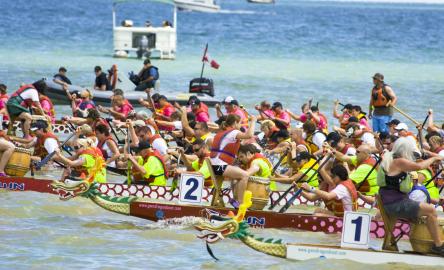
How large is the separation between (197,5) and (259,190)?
101533mm

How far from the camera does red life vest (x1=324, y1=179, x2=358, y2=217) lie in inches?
553

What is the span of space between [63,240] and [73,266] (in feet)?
4.25

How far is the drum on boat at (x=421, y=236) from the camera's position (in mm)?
12406

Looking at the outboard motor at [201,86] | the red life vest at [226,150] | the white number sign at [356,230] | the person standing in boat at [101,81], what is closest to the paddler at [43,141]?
the red life vest at [226,150]

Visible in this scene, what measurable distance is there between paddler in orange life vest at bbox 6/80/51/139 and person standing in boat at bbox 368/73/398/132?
6868 mm

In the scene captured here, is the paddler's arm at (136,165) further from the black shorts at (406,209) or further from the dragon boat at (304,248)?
the black shorts at (406,209)

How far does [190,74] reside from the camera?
43.2 m

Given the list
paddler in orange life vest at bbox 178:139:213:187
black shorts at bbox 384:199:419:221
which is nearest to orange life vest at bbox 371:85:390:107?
paddler in orange life vest at bbox 178:139:213:187

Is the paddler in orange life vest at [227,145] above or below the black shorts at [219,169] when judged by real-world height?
above

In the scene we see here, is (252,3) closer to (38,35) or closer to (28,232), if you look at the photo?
(38,35)

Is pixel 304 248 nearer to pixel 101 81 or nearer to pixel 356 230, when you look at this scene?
pixel 356 230

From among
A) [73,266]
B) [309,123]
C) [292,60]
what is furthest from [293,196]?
[292,60]

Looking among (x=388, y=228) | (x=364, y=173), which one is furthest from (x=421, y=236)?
(x=364, y=173)

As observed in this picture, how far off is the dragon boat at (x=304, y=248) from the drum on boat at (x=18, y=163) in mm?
5527
